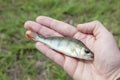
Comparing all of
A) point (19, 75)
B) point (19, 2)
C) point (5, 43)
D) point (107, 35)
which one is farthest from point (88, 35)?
point (19, 2)

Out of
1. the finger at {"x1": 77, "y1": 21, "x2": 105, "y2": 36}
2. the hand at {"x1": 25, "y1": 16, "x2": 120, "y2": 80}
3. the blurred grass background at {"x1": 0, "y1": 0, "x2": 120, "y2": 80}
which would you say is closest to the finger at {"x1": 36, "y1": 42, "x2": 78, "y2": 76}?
the hand at {"x1": 25, "y1": 16, "x2": 120, "y2": 80}

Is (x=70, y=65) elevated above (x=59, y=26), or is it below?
below

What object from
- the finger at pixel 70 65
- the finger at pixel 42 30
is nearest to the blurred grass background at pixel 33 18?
the finger at pixel 42 30

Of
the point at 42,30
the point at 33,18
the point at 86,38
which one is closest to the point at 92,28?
the point at 86,38

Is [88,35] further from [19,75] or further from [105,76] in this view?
[19,75]

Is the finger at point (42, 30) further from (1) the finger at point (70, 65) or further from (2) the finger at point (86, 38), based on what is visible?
(1) the finger at point (70, 65)

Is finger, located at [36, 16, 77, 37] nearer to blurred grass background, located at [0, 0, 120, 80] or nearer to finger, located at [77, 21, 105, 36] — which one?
finger, located at [77, 21, 105, 36]

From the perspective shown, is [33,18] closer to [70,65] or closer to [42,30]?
[42,30]
